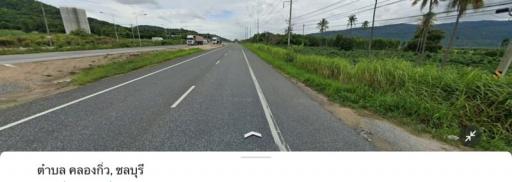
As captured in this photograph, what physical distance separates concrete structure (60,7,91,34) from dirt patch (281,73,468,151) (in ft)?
225

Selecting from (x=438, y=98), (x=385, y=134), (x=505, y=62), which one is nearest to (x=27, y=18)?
(x=385, y=134)

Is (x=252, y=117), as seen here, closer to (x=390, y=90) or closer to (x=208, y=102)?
(x=208, y=102)

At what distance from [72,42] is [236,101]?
53369 millimetres

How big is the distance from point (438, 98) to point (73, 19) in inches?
2886

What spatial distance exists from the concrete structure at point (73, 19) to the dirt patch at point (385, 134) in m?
68.7

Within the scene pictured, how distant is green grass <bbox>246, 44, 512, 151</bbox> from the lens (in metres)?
4.32

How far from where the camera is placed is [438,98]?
539 centimetres

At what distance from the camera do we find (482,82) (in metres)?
4.87

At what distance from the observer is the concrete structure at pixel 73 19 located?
54812 mm

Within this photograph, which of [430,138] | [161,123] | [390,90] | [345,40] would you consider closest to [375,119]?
[430,138]
